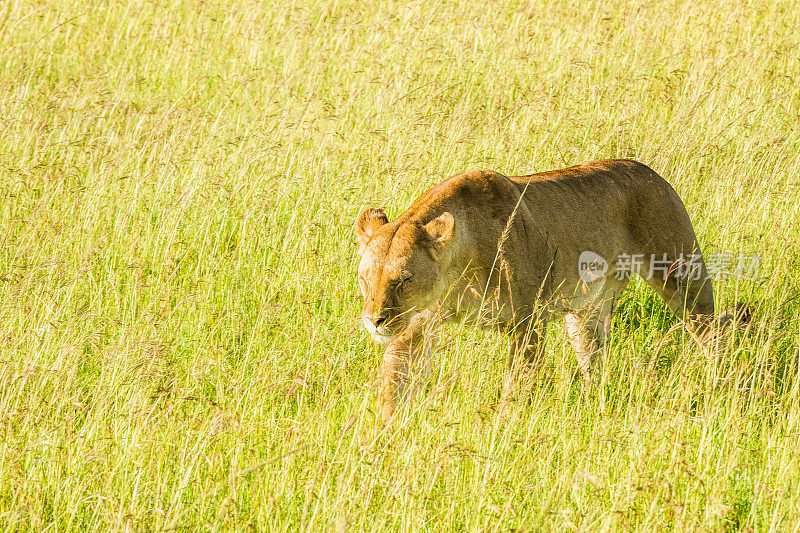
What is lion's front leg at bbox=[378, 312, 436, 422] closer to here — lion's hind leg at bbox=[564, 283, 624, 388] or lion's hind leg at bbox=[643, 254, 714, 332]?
lion's hind leg at bbox=[564, 283, 624, 388]

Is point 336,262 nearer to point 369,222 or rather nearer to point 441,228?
point 369,222

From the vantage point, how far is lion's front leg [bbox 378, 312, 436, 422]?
399 cm

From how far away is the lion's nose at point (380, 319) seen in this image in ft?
12.4

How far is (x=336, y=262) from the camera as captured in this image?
5.16m

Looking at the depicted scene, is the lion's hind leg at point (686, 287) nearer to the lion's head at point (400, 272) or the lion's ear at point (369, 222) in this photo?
the lion's head at point (400, 272)

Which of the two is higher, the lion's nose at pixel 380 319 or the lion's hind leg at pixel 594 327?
the lion's nose at pixel 380 319

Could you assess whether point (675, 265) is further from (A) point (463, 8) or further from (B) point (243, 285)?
(A) point (463, 8)

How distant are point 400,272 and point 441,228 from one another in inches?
11.7

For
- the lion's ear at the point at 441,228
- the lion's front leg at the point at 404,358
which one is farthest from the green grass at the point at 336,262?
the lion's ear at the point at 441,228

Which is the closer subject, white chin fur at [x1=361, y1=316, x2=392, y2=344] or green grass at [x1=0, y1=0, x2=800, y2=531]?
green grass at [x1=0, y1=0, x2=800, y2=531]

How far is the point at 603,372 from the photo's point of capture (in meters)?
3.93

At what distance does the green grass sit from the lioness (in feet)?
0.60

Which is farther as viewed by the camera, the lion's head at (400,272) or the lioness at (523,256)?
the lioness at (523,256)

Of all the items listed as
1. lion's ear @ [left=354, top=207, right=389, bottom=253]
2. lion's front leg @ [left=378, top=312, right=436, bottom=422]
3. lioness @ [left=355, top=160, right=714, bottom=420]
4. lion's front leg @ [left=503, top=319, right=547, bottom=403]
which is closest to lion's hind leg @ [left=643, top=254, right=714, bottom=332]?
lioness @ [left=355, top=160, right=714, bottom=420]
